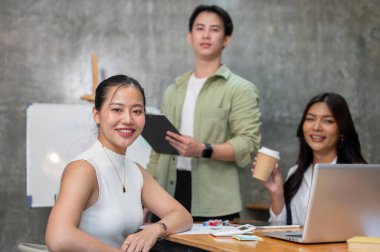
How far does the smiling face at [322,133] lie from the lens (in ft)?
10.0

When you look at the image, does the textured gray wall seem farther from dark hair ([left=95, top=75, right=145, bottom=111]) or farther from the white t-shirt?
dark hair ([left=95, top=75, right=145, bottom=111])

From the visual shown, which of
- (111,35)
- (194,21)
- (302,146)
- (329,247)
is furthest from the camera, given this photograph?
(111,35)

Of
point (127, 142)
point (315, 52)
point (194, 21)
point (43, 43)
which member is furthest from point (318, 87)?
point (127, 142)

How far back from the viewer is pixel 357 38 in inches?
194

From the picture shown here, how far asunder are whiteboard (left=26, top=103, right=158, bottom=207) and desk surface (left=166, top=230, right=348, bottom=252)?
1.86 meters

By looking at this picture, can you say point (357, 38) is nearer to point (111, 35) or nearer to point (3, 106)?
point (111, 35)

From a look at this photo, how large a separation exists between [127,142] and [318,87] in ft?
9.29

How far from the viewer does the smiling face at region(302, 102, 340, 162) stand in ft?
10.0

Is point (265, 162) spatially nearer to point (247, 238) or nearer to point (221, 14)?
point (247, 238)

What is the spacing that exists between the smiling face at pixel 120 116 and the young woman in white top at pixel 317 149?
88cm

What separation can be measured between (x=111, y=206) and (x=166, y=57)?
7.81ft

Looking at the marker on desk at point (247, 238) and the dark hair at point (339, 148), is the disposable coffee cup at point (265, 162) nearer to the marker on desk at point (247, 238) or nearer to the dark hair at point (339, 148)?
the dark hair at point (339, 148)

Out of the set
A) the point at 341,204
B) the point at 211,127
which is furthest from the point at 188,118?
the point at 341,204

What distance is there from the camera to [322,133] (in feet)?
10.0
